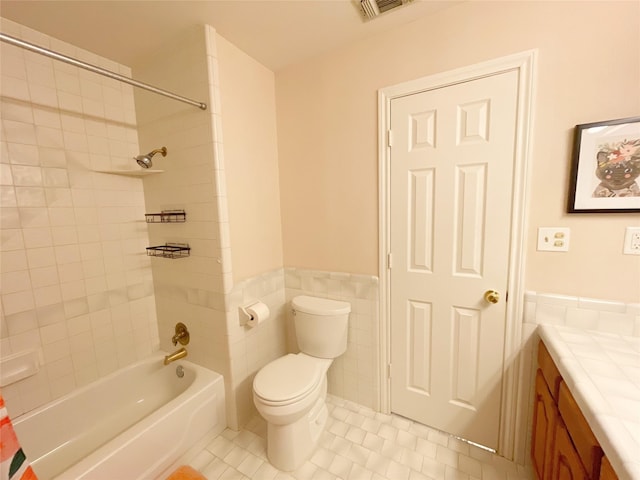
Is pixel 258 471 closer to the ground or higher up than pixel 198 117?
closer to the ground

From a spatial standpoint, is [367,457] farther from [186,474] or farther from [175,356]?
[175,356]

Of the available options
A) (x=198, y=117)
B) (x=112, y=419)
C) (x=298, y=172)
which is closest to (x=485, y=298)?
(x=298, y=172)

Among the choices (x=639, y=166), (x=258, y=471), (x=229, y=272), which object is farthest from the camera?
(x=229, y=272)

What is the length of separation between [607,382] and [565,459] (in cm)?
31

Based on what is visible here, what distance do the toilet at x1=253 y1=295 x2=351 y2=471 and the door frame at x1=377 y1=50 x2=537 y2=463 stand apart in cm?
32

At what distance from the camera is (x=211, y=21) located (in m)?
1.37

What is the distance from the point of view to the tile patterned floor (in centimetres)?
138

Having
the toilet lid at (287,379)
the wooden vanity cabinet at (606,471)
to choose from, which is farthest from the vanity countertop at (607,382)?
the toilet lid at (287,379)

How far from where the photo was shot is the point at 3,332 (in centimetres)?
130

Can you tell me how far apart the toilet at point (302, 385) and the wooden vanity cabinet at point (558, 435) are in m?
0.99

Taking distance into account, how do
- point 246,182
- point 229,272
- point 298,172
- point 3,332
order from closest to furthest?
point 3,332
point 229,272
point 246,182
point 298,172

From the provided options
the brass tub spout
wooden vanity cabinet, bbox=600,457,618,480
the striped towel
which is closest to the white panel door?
wooden vanity cabinet, bbox=600,457,618,480

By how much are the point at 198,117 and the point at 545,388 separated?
7.07ft

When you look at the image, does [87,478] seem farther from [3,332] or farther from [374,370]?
[374,370]
